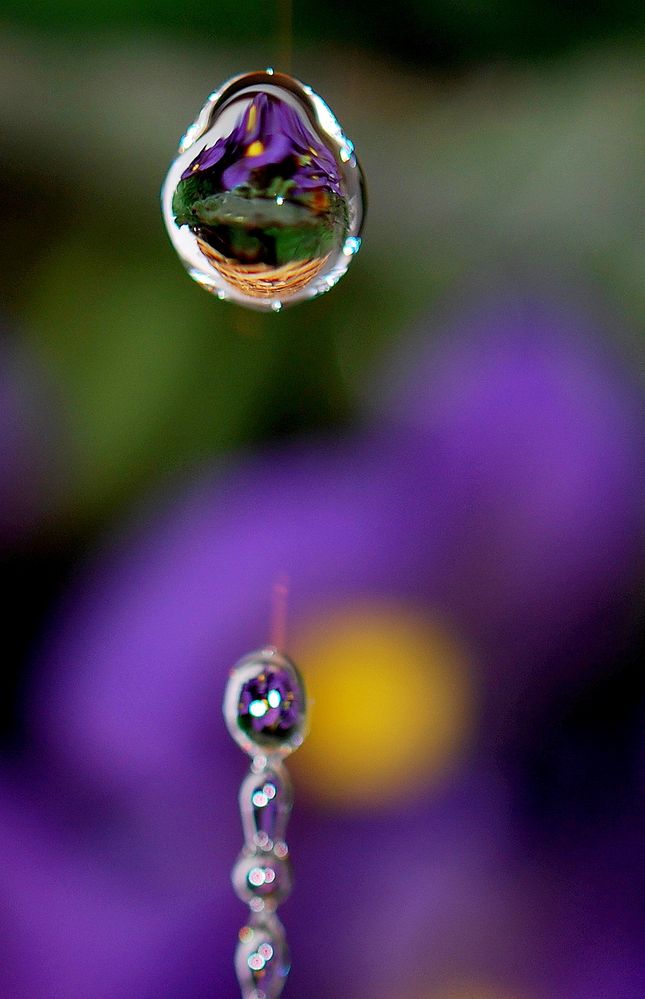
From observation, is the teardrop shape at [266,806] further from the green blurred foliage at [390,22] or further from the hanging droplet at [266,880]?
the green blurred foliage at [390,22]

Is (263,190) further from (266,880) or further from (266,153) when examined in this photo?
(266,880)

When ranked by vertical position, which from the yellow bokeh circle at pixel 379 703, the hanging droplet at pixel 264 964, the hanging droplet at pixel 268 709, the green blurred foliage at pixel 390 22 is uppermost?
the green blurred foliage at pixel 390 22

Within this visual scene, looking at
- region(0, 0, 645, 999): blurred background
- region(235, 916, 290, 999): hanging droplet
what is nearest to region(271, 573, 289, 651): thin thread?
region(0, 0, 645, 999): blurred background

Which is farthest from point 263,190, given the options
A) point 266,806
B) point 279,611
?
point 279,611

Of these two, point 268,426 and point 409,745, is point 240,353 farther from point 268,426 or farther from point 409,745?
point 409,745

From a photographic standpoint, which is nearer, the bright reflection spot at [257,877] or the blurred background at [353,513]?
the bright reflection spot at [257,877]

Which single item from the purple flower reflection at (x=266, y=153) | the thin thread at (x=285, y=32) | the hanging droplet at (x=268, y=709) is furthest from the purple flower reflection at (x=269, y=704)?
the thin thread at (x=285, y=32)

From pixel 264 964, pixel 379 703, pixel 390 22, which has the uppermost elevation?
pixel 390 22
